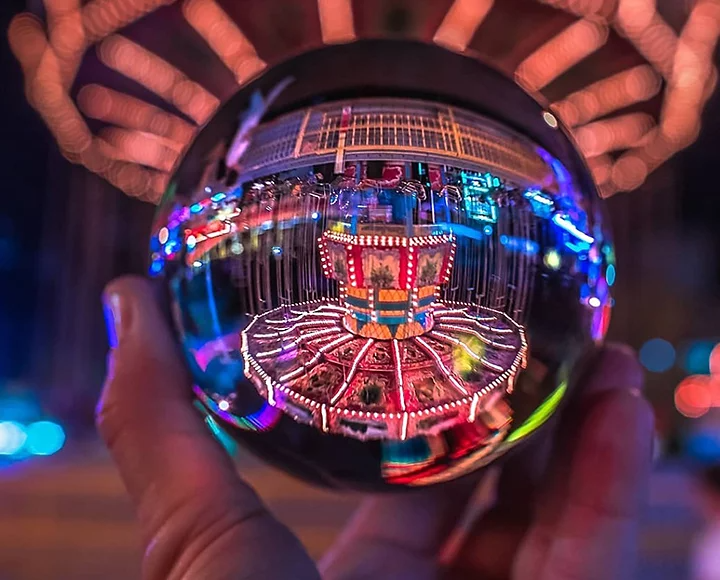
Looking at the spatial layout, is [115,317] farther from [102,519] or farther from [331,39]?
[102,519]

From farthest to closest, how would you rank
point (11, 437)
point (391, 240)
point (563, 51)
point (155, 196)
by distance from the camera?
point (11, 437), point (155, 196), point (563, 51), point (391, 240)

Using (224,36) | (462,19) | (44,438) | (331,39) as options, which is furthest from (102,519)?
(462,19)

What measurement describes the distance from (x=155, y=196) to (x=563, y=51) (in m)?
1.53

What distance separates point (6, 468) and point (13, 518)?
0.43m

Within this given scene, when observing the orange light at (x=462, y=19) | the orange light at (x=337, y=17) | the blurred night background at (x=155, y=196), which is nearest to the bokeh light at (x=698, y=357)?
the blurred night background at (x=155, y=196)

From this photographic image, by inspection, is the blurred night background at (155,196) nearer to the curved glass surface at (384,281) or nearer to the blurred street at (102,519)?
the blurred street at (102,519)

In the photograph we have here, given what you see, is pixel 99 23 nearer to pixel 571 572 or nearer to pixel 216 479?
pixel 216 479

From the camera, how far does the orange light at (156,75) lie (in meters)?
1.75

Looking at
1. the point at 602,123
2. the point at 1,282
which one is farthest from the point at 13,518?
the point at 602,123

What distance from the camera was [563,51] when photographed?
65.3 inches

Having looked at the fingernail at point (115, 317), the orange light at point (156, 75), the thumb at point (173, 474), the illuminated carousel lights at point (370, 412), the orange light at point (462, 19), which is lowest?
the thumb at point (173, 474)

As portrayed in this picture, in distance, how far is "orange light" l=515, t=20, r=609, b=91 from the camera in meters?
1.63

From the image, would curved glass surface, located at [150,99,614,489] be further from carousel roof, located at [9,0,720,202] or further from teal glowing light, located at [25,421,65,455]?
teal glowing light, located at [25,421,65,455]

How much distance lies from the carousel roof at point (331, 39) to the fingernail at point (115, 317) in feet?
3.18
